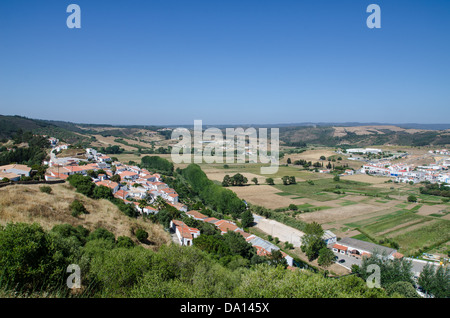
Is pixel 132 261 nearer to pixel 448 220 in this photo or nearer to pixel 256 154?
pixel 448 220

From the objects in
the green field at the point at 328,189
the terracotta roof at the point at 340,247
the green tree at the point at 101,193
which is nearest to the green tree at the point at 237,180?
the green field at the point at 328,189

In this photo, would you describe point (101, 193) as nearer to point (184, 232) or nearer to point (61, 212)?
point (61, 212)

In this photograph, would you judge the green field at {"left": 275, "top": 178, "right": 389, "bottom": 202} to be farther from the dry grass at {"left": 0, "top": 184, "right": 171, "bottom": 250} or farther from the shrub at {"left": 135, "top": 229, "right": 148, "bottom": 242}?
the shrub at {"left": 135, "top": 229, "right": 148, "bottom": 242}

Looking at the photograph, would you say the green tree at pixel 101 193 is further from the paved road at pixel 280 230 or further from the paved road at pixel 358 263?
the paved road at pixel 358 263

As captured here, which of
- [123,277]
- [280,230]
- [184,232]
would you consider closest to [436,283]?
[280,230]

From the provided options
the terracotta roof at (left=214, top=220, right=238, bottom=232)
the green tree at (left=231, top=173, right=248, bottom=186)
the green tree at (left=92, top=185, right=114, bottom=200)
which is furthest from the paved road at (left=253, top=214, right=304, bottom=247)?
the green tree at (left=231, top=173, right=248, bottom=186)
